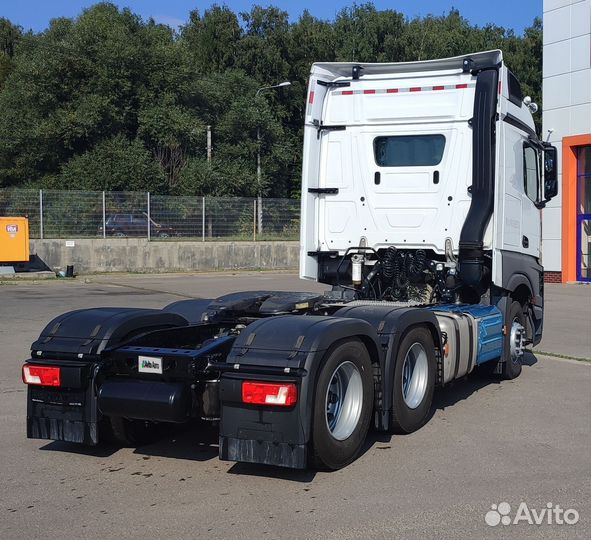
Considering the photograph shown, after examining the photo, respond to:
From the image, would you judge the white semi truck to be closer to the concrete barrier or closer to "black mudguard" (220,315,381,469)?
"black mudguard" (220,315,381,469)

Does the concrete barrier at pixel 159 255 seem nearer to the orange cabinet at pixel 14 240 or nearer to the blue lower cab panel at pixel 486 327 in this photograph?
the orange cabinet at pixel 14 240

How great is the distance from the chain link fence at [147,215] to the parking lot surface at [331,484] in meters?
22.6

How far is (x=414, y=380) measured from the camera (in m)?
6.53

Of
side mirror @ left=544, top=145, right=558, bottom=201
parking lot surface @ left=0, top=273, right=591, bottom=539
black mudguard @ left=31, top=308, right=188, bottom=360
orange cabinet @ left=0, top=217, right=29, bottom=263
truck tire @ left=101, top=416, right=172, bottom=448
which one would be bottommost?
parking lot surface @ left=0, top=273, right=591, bottom=539

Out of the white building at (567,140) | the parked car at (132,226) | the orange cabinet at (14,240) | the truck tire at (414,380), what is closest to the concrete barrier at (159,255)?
the parked car at (132,226)

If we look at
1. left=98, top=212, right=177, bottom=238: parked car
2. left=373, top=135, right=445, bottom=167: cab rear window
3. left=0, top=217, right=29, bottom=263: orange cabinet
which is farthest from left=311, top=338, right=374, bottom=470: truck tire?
left=98, top=212, right=177, bottom=238: parked car

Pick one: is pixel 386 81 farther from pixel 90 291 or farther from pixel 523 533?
pixel 90 291

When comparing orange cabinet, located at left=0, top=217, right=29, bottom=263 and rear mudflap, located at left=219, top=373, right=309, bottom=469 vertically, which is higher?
orange cabinet, located at left=0, top=217, right=29, bottom=263

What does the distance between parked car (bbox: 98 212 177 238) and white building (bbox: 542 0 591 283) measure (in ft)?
49.3

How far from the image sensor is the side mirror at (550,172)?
365 inches

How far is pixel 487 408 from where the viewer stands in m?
7.49

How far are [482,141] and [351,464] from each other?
4.11 m

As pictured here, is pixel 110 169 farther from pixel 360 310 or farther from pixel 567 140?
pixel 360 310

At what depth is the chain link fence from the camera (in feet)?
96.1
